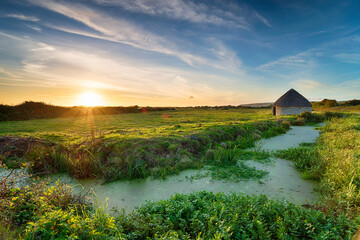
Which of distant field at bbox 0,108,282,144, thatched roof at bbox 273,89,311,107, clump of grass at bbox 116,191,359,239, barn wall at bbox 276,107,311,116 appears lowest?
clump of grass at bbox 116,191,359,239

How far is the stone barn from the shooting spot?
2833 centimetres

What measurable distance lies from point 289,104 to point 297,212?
3019 cm

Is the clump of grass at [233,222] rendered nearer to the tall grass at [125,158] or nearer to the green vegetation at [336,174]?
the green vegetation at [336,174]

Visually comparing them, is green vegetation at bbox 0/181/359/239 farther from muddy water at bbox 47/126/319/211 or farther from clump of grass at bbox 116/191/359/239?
muddy water at bbox 47/126/319/211

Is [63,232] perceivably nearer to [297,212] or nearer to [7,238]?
[7,238]

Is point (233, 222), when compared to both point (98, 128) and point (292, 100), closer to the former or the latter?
point (98, 128)

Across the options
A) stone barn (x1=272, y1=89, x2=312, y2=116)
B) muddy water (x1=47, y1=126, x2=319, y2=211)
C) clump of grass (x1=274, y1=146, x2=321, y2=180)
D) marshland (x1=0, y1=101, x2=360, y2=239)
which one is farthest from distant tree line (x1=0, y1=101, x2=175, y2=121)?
stone barn (x1=272, y1=89, x2=312, y2=116)

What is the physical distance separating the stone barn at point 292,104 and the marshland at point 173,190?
72.3 feet

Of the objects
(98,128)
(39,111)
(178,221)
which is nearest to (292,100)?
(98,128)

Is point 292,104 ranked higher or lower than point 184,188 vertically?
higher

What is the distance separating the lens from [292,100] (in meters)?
28.9

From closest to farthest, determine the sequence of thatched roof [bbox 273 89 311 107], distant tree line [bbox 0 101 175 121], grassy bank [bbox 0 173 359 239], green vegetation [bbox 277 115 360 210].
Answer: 1. grassy bank [bbox 0 173 359 239]
2. green vegetation [bbox 277 115 360 210]
3. distant tree line [bbox 0 101 175 121]
4. thatched roof [bbox 273 89 311 107]

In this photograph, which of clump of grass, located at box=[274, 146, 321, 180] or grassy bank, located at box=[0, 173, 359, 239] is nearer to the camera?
grassy bank, located at box=[0, 173, 359, 239]

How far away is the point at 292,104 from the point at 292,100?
0.96 m
